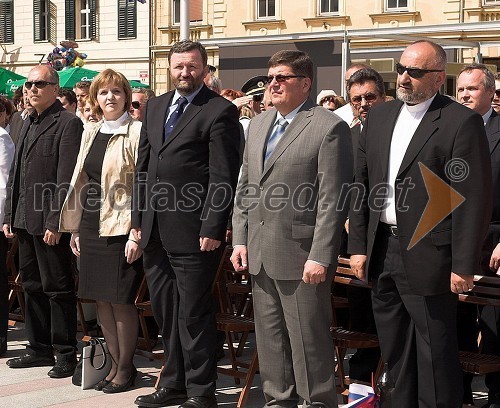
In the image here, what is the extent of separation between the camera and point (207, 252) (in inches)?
217

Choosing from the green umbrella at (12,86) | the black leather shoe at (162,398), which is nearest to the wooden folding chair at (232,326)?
the black leather shoe at (162,398)

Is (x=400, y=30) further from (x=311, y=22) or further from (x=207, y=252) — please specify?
(x=207, y=252)

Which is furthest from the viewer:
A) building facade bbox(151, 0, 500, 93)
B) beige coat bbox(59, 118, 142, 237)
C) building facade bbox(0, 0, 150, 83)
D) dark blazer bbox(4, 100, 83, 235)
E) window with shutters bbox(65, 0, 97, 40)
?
window with shutters bbox(65, 0, 97, 40)

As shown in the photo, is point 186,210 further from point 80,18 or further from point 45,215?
point 80,18

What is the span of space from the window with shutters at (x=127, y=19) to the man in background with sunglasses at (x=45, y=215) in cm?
2615

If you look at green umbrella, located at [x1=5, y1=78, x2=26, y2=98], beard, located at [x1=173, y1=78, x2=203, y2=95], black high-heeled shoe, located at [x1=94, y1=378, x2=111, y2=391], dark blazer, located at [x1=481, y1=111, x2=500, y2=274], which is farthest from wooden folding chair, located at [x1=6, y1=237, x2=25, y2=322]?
green umbrella, located at [x1=5, y1=78, x2=26, y2=98]

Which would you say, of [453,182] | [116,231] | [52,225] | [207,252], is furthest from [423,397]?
[52,225]

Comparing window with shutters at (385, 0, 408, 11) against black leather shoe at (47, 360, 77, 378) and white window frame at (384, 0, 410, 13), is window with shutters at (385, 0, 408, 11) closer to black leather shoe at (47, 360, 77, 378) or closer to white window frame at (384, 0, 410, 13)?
white window frame at (384, 0, 410, 13)

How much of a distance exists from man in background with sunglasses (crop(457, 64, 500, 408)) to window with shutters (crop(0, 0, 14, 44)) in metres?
32.5

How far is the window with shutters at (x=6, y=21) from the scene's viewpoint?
36.1 metres

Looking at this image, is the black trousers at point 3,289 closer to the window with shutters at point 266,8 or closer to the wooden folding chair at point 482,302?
the wooden folding chair at point 482,302

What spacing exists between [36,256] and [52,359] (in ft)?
2.52

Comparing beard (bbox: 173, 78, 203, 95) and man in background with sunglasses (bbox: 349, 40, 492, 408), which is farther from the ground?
beard (bbox: 173, 78, 203, 95)

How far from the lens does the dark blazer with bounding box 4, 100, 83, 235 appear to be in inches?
248
